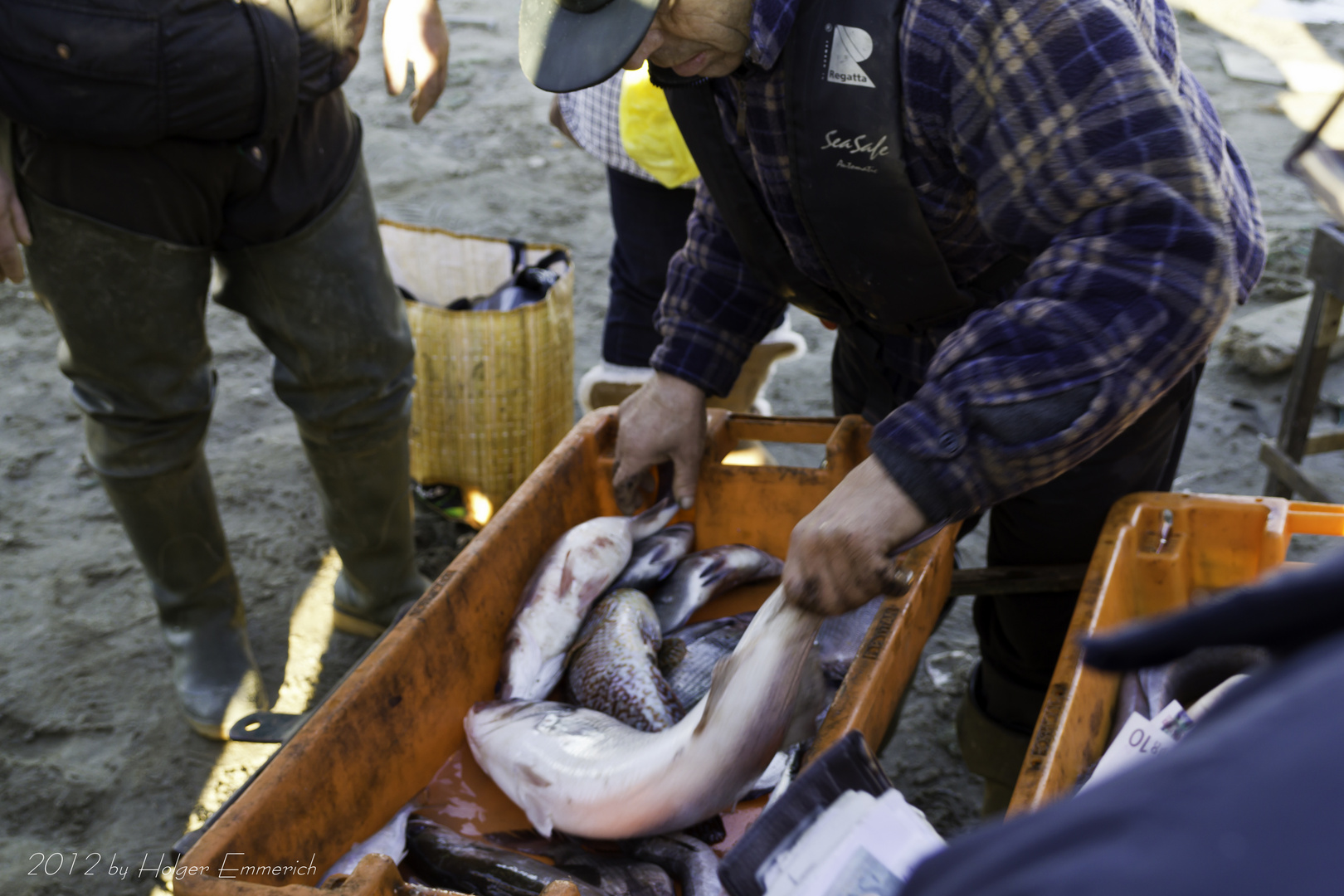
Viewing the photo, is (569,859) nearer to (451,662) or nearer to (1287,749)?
(451,662)

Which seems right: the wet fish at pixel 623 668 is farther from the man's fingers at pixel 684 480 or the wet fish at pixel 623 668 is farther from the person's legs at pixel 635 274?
the person's legs at pixel 635 274

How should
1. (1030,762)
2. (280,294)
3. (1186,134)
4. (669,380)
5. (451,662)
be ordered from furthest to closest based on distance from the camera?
(280,294) < (669,380) < (451,662) < (1030,762) < (1186,134)

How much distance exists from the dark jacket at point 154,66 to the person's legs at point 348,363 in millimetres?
320

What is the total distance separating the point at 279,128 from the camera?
215 centimetres

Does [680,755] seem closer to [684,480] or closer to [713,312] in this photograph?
[684,480]

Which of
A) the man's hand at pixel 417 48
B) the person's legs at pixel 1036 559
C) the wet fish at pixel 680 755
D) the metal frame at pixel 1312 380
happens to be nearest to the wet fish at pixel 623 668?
the wet fish at pixel 680 755

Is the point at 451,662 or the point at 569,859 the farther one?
the point at 451,662

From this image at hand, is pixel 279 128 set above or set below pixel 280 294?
above

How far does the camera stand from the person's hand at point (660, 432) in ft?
6.49

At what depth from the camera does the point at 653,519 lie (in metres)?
2.03

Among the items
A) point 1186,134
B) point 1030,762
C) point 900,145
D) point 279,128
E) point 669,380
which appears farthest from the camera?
point 279,128

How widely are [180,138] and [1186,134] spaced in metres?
1.86

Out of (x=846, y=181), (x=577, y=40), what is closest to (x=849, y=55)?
(x=846, y=181)

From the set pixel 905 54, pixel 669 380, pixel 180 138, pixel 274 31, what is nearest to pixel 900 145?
pixel 905 54
